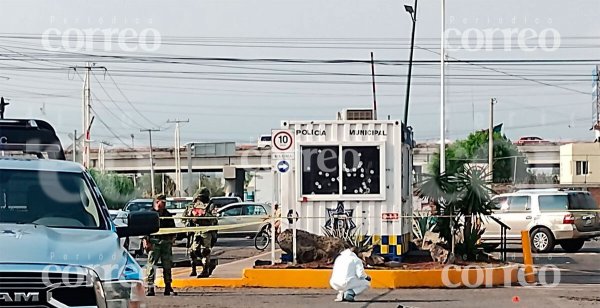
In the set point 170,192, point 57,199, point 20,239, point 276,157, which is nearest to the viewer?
point 20,239

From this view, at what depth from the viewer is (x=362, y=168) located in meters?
19.1

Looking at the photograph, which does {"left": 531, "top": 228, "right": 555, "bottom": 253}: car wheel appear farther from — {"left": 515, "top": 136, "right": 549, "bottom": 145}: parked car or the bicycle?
{"left": 515, "top": 136, "right": 549, "bottom": 145}: parked car

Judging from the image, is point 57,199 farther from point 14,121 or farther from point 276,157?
point 276,157

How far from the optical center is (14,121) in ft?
36.2

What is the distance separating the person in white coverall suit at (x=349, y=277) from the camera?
1517cm

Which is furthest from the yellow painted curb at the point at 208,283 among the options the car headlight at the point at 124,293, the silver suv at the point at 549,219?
the silver suv at the point at 549,219

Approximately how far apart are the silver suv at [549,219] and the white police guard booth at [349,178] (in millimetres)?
8734

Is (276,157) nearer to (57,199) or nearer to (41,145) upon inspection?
(41,145)

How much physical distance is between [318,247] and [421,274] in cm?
216

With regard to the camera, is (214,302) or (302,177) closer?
(214,302)

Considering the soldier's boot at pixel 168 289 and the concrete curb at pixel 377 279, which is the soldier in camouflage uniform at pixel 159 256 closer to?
the soldier's boot at pixel 168 289

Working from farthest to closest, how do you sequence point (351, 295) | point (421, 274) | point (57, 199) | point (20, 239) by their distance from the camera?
point (421, 274) → point (351, 295) → point (57, 199) → point (20, 239)

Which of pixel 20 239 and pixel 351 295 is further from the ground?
pixel 20 239

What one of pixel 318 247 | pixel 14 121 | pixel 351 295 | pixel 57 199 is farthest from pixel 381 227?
pixel 57 199
